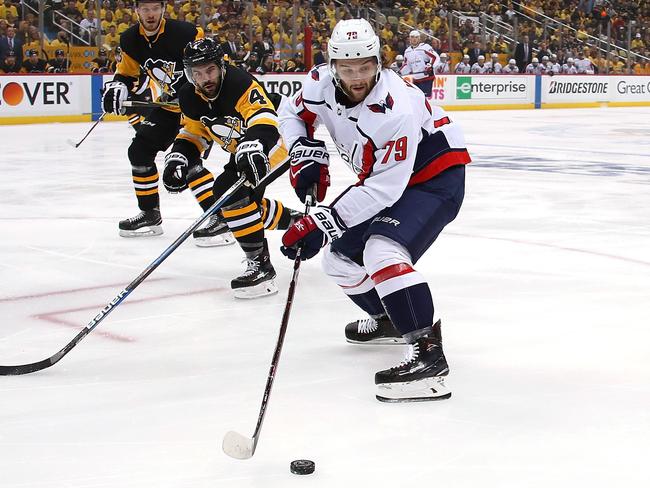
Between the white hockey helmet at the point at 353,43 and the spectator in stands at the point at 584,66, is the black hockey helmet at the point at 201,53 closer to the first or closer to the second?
the white hockey helmet at the point at 353,43

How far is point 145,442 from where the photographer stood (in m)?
2.16

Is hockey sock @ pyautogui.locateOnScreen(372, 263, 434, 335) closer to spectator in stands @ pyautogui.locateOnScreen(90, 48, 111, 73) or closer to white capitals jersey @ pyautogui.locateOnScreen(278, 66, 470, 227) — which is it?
white capitals jersey @ pyautogui.locateOnScreen(278, 66, 470, 227)

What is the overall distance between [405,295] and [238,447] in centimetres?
69

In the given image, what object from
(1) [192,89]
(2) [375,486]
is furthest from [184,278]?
(2) [375,486]

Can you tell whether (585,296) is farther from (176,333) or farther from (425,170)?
(176,333)

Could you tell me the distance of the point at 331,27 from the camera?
52.3 ft

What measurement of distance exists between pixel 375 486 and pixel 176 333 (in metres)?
1.37

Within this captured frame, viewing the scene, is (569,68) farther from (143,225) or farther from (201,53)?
(201,53)

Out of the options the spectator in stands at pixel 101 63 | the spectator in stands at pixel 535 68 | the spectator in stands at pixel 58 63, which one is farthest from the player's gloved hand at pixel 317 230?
the spectator in stands at pixel 535 68

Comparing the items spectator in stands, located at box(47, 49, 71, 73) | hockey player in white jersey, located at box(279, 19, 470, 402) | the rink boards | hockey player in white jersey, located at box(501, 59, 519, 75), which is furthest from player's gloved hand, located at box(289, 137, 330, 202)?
hockey player in white jersey, located at box(501, 59, 519, 75)

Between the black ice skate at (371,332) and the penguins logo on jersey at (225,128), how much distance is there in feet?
4.18

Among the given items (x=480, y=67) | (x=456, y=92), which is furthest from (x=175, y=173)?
(x=480, y=67)

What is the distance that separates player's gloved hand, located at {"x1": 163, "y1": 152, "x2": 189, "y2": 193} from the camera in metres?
4.01

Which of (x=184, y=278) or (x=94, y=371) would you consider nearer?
(x=94, y=371)
